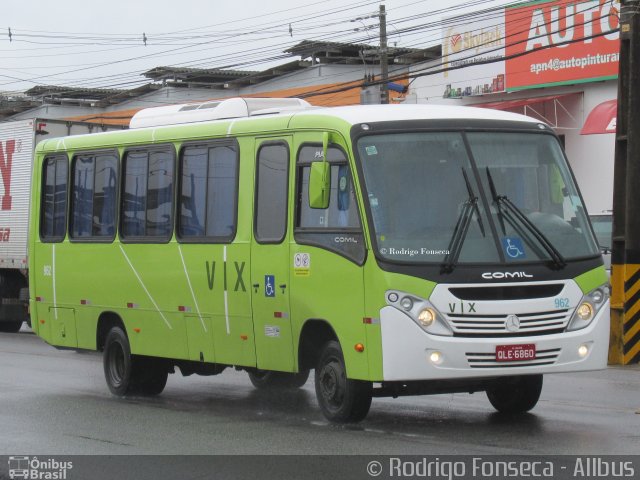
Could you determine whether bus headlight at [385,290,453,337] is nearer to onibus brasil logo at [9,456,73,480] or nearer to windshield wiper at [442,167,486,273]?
windshield wiper at [442,167,486,273]

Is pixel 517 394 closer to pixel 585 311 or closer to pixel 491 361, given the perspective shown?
pixel 585 311

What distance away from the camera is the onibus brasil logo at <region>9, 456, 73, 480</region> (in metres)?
9.44

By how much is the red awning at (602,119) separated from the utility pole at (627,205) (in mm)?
15689

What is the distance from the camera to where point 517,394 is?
12.2 m

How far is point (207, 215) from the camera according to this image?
44.4ft

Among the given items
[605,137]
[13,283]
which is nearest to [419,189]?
[13,283]

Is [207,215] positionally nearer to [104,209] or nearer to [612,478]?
[104,209]

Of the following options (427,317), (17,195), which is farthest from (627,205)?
(17,195)

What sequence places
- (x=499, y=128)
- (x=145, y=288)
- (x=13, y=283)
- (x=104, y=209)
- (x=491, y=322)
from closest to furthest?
(x=491, y=322)
(x=499, y=128)
(x=145, y=288)
(x=104, y=209)
(x=13, y=283)

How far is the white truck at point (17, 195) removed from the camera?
25125 mm

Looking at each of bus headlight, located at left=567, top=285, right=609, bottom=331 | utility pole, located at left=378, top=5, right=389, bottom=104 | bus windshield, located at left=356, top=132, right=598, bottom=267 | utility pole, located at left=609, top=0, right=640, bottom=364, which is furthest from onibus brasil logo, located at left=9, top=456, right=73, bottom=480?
utility pole, located at left=378, top=5, right=389, bottom=104

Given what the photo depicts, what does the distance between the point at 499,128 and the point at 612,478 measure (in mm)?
4000

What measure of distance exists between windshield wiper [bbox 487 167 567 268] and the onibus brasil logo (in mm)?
4100

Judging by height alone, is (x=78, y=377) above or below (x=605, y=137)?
below
